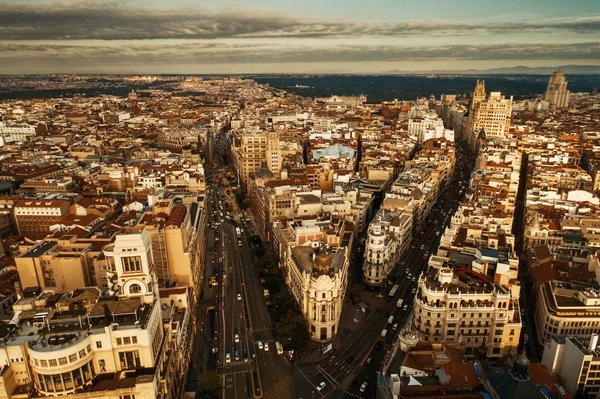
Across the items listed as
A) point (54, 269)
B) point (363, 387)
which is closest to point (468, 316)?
point (363, 387)

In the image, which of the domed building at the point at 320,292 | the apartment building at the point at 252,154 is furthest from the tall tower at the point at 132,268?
the apartment building at the point at 252,154

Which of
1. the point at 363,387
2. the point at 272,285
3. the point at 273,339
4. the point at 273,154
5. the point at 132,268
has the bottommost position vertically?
the point at 273,339

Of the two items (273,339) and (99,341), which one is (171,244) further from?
(99,341)

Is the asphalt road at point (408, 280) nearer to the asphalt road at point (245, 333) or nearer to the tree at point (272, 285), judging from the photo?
the asphalt road at point (245, 333)

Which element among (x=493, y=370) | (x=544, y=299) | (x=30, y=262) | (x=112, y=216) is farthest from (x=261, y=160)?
(x=493, y=370)

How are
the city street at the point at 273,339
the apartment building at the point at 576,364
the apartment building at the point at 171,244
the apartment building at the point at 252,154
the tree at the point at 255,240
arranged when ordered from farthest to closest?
the apartment building at the point at 252,154
the tree at the point at 255,240
the apartment building at the point at 171,244
the city street at the point at 273,339
the apartment building at the point at 576,364

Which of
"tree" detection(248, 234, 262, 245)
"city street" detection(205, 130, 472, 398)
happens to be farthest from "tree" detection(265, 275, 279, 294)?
"tree" detection(248, 234, 262, 245)
